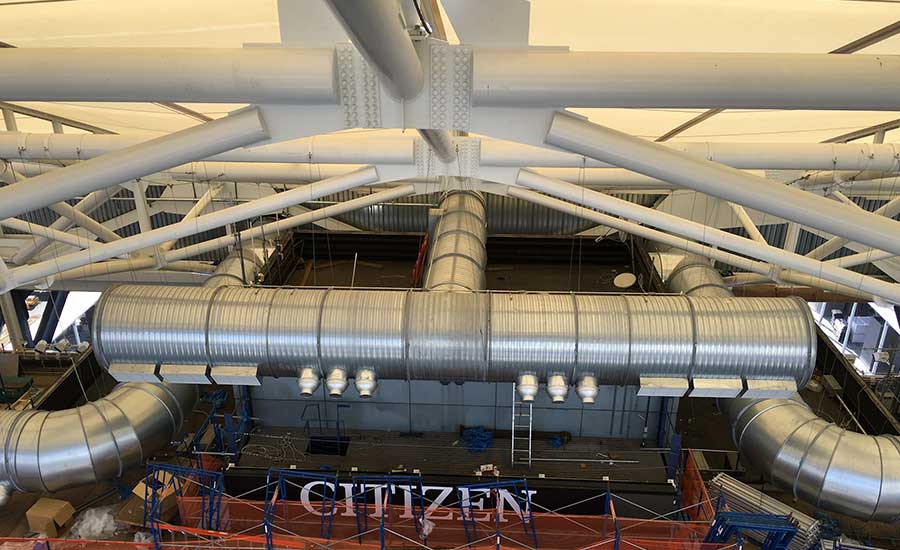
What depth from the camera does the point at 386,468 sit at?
1391cm

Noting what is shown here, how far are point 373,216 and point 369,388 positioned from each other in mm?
10185

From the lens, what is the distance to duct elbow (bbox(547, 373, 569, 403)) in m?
11.7

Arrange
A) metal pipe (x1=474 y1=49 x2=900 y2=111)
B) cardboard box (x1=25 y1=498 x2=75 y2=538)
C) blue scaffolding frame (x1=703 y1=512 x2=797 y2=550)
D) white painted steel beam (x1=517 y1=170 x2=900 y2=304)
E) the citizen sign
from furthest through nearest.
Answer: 1. cardboard box (x1=25 y1=498 x2=75 y2=538)
2. the citizen sign
3. white painted steel beam (x1=517 y1=170 x2=900 y2=304)
4. blue scaffolding frame (x1=703 y1=512 x2=797 y2=550)
5. metal pipe (x1=474 y1=49 x2=900 y2=111)

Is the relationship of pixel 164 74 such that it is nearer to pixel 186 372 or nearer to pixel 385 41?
pixel 385 41

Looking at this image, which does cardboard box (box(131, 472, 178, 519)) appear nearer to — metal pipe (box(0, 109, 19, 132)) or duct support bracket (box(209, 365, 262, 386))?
duct support bracket (box(209, 365, 262, 386))

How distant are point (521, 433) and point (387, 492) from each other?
12.4ft

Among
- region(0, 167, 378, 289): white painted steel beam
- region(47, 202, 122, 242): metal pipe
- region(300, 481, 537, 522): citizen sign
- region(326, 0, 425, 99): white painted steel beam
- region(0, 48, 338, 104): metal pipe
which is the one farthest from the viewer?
region(47, 202, 122, 242): metal pipe

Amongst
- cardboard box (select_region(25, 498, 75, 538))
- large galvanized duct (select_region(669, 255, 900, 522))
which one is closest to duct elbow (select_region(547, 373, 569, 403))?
large galvanized duct (select_region(669, 255, 900, 522))

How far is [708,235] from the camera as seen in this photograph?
1163 cm

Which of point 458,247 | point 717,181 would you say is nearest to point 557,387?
point 458,247

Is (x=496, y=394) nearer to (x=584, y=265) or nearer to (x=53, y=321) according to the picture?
(x=584, y=265)

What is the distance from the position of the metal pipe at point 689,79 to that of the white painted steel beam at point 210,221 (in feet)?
18.6

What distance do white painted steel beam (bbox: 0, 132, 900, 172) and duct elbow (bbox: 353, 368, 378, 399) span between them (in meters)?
3.96

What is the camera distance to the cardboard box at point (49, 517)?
13.4 m
